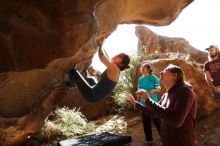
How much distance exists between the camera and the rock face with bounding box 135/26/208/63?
1650 centimetres

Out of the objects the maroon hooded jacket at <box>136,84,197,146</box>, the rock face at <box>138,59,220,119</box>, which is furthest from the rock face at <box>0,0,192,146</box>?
the rock face at <box>138,59,220,119</box>

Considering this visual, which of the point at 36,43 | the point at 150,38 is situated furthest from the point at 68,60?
the point at 150,38

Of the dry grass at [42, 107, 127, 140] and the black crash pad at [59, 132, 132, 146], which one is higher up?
the black crash pad at [59, 132, 132, 146]

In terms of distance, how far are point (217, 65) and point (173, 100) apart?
3.44 metres

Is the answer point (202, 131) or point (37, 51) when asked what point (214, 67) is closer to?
A: point (202, 131)

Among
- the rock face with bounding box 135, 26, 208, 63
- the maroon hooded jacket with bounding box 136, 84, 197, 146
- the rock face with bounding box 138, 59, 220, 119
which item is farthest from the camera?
the rock face with bounding box 135, 26, 208, 63

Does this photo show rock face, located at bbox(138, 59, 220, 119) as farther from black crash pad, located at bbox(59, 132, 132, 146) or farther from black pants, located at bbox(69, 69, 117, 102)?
black pants, located at bbox(69, 69, 117, 102)

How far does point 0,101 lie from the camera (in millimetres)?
5109

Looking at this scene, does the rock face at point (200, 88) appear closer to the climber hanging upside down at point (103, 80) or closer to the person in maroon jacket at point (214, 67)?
the person in maroon jacket at point (214, 67)

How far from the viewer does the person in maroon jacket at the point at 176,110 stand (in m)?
3.32

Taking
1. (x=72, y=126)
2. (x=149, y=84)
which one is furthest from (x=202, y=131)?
(x=72, y=126)

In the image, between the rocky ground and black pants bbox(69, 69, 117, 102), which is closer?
black pants bbox(69, 69, 117, 102)

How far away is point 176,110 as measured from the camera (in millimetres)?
3314

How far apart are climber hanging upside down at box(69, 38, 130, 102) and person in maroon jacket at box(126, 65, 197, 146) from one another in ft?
4.72
